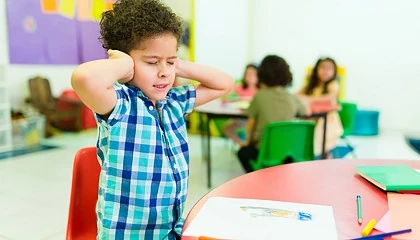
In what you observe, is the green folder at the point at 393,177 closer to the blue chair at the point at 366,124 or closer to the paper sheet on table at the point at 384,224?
the paper sheet on table at the point at 384,224

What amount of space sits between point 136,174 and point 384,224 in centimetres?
57

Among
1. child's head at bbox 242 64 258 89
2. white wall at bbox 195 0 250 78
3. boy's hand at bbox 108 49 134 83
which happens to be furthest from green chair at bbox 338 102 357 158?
boy's hand at bbox 108 49 134 83

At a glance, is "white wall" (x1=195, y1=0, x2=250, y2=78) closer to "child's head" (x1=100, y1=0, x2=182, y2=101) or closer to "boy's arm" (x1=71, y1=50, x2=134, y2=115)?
"child's head" (x1=100, y1=0, x2=182, y2=101)

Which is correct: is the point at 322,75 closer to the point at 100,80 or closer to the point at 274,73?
the point at 274,73

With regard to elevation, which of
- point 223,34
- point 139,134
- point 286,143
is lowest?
point 286,143

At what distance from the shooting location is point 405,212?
919 mm

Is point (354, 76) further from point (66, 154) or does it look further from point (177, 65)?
point (177, 65)

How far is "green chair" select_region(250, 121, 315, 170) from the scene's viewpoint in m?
2.49

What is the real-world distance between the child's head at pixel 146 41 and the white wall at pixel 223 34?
4.05 m

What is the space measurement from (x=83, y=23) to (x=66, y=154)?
6.85 feet

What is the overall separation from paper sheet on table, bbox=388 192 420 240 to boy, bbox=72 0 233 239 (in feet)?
1.69

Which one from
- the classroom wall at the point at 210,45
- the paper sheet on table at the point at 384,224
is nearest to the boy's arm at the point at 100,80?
the paper sheet on table at the point at 384,224

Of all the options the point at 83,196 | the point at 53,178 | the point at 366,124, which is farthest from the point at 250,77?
the point at 83,196

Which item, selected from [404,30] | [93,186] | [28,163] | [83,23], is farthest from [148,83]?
[404,30]
